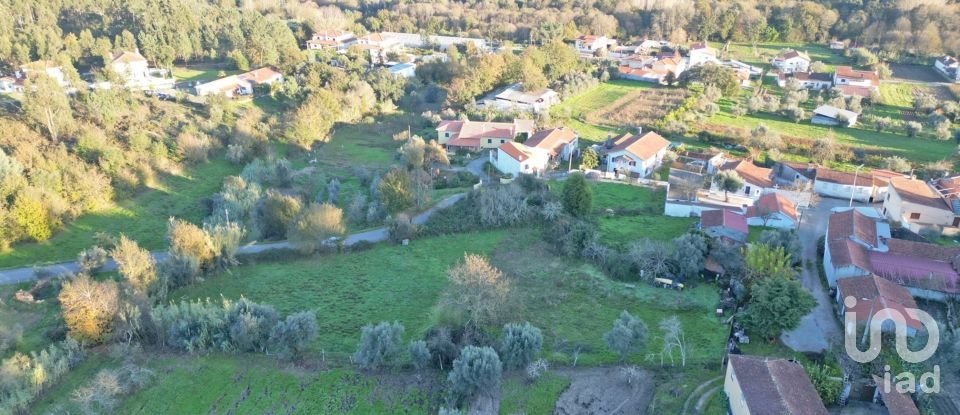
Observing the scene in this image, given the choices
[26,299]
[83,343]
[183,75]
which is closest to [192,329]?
[83,343]

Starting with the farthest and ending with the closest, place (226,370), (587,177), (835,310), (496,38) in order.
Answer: (496,38) → (587,177) → (835,310) → (226,370)

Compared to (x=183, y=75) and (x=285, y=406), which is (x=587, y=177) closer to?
(x=285, y=406)

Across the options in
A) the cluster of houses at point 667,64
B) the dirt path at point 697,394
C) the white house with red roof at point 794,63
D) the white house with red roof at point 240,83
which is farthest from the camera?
the white house with red roof at point 794,63

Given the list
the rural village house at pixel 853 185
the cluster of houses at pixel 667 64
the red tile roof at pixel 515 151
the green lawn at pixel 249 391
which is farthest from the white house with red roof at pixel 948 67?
the green lawn at pixel 249 391

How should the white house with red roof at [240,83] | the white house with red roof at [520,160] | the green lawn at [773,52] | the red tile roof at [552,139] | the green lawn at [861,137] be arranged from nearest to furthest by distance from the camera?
1. the white house with red roof at [520,160]
2. the red tile roof at [552,139]
3. the green lawn at [861,137]
4. the white house with red roof at [240,83]
5. the green lawn at [773,52]

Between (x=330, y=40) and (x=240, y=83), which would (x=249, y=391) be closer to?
(x=240, y=83)

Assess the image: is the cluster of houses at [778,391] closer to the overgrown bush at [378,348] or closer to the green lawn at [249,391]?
the green lawn at [249,391]
